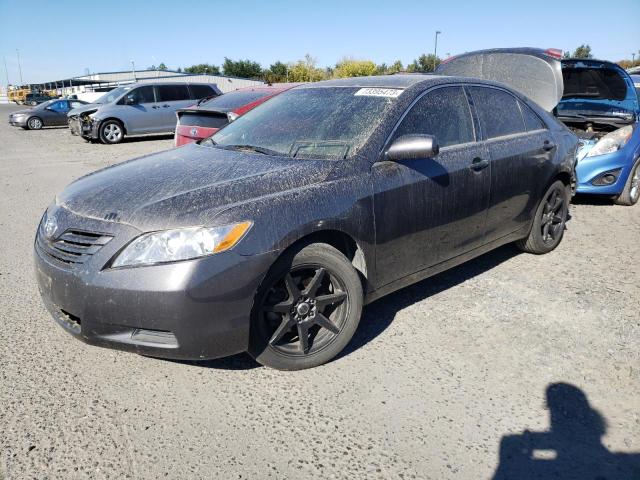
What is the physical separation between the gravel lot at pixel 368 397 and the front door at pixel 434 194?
1.59 feet

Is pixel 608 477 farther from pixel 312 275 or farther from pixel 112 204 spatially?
pixel 112 204

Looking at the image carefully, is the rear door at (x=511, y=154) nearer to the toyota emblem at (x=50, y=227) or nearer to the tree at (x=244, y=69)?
the toyota emblem at (x=50, y=227)

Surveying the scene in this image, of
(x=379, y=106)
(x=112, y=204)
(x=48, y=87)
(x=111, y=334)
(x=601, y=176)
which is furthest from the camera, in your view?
(x=48, y=87)

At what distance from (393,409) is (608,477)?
959mm

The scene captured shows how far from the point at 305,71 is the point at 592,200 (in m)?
Answer: 57.9

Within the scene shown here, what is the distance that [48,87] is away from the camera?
7950 cm

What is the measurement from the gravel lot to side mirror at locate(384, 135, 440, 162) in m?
1.16

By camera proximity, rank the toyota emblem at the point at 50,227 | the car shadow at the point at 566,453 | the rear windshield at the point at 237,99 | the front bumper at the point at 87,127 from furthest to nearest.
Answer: the front bumper at the point at 87,127, the rear windshield at the point at 237,99, the toyota emblem at the point at 50,227, the car shadow at the point at 566,453

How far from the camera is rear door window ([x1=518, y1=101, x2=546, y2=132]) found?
171 inches

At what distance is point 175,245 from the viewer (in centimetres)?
240

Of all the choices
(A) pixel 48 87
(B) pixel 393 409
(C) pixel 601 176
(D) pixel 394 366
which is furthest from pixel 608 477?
(A) pixel 48 87

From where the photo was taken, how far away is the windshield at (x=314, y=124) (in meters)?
3.18

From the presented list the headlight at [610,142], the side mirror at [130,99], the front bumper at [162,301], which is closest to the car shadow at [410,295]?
the front bumper at [162,301]

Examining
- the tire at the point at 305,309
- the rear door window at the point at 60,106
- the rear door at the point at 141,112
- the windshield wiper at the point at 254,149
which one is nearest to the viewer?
the tire at the point at 305,309
